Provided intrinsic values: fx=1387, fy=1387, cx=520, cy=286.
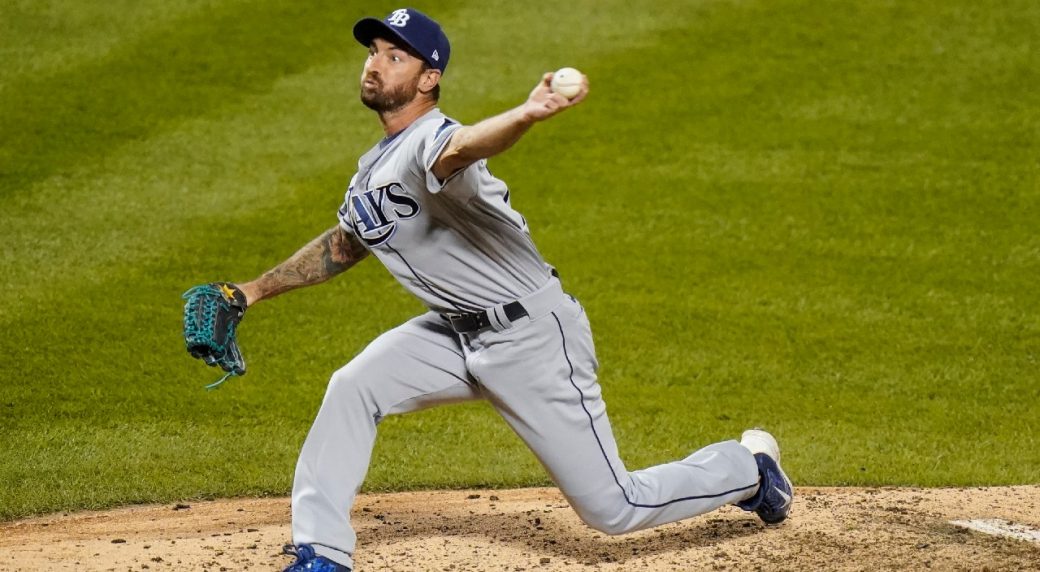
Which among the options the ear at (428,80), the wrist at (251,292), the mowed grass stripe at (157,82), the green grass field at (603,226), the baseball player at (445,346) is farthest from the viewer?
the mowed grass stripe at (157,82)

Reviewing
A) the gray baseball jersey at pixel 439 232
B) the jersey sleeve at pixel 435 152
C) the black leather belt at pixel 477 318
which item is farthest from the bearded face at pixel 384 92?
the black leather belt at pixel 477 318

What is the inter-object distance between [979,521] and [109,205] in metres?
5.50

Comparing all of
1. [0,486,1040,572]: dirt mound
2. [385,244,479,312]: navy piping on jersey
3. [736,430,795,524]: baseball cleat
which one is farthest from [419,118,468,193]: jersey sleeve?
[736,430,795,524]: baseball cleat

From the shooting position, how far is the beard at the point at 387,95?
4328mm

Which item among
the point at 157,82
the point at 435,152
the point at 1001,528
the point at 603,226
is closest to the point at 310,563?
the point at 435,152

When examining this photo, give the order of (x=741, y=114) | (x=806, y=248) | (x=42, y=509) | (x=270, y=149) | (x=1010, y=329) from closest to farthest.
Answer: (x=42, y=509) < (x=1010, y=329) < (x=806, y=248) < (x=270, y=149) < (x=741, y=114)

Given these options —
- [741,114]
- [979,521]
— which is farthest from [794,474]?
[741,114]

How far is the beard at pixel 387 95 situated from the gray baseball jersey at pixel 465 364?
11cm

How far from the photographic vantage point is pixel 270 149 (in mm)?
9023

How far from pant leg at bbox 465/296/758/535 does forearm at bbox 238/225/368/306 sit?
58 centimetres

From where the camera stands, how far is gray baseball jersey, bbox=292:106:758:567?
4168mm

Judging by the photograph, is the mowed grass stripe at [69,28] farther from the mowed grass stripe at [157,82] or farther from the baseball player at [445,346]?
the baseball player at [445,346]

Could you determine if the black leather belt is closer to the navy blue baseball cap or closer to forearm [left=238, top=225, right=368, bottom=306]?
forearm [left=238, top=225, right=368, bottom=306]

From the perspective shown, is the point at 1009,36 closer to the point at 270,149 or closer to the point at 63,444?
the point at 270,149
